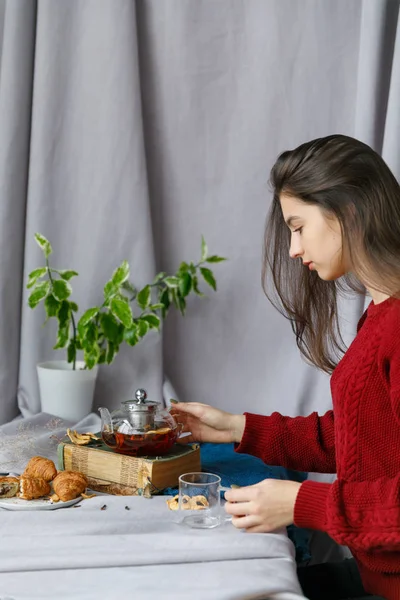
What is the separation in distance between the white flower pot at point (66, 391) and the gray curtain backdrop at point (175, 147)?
0.43ft

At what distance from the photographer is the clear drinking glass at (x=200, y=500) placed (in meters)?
1.09

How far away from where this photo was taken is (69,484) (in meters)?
1.18

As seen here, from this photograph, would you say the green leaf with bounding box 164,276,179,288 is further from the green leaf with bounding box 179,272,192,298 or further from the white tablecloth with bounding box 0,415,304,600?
the white tablecloth with bounding box 0,415,304,600

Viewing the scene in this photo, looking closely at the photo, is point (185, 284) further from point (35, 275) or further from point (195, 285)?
point (35, 275)

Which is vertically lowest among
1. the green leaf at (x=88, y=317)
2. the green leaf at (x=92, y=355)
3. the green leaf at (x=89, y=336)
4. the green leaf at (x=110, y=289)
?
the green leaf at (x=92, y=355)

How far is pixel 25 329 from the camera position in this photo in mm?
2006

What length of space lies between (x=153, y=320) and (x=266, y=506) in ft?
3.12

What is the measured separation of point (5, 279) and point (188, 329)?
1.65 ft

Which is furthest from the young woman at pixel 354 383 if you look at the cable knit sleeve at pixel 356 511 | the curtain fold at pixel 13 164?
the curtain fold at pixel 13 164

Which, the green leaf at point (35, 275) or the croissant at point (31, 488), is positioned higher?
the green leaf at point (35, 275)

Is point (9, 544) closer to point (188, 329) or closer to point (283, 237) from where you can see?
point (283, 237)

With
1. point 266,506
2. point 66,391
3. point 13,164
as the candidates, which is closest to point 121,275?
point 66,391

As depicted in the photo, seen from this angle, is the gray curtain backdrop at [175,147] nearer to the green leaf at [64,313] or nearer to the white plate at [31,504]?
the green leaf at [64,313]

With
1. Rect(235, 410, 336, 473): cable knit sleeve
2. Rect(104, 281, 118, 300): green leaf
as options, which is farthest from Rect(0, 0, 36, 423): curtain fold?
Rect(235, 410, 336, 473): cable knit sleeve
